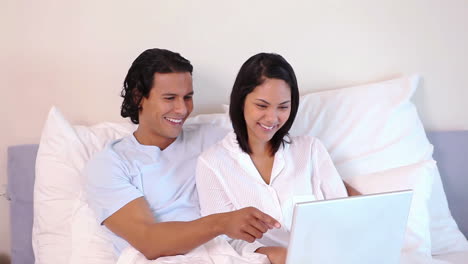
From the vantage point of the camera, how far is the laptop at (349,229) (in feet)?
3.33

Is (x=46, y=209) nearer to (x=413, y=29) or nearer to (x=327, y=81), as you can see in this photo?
(x=327, y=81)

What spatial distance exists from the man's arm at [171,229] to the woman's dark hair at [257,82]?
30 centimetres

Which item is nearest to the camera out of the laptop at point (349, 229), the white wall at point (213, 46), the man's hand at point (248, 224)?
the laptop at point (349, 229)

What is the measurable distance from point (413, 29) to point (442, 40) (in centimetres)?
11

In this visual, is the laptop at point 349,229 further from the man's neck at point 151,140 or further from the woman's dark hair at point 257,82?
the man's neck at point 151,140

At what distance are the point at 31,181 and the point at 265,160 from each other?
778mm

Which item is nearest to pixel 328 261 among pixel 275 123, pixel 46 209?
pixel 275 123

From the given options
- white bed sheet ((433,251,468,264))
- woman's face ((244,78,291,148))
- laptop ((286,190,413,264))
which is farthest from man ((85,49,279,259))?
white bed sheet ((433,251,468,264))

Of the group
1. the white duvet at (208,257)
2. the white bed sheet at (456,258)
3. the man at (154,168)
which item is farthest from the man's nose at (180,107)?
the white bed sheet at (456,258)

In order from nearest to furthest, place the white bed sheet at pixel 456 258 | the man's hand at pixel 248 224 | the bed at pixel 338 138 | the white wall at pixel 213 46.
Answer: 1. the man's hand at pixel 248 224
2. the white bed sheet at pixel 456 258
3. the bed at pixel 338 138
4. the white wall at pixel 213 46

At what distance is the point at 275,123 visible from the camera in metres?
1.42

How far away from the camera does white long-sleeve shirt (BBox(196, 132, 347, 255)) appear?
4.71 feet

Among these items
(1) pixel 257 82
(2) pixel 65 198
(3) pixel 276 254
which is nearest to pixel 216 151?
(1) pixel 257 82

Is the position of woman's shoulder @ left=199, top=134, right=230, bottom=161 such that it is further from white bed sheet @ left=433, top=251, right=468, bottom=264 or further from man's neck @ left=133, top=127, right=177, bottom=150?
white bed sheet @ left=433, top=251, right=468, bottom=264
